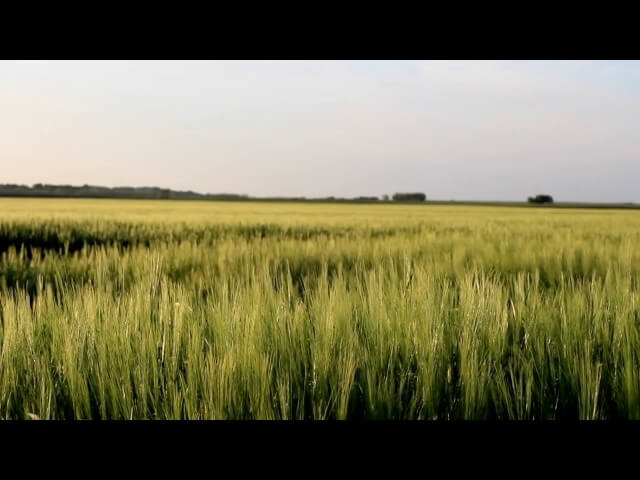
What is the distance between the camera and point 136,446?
737 mm

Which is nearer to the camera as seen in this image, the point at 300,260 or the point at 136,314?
the point at 136,314

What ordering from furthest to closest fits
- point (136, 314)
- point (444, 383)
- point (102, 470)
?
point (136, 314), point (444, 383), point (102, 470)

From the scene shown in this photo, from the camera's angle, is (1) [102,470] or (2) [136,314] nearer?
(1) [102,470]

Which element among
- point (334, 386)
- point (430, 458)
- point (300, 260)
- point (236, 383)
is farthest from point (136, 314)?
point (300, 260)

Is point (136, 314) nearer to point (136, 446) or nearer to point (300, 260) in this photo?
point (136, 446)

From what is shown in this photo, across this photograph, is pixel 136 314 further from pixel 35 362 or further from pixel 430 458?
pixel 430 458

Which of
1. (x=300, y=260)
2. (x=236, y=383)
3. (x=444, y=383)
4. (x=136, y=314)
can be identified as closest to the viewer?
(x=236, y=383)
